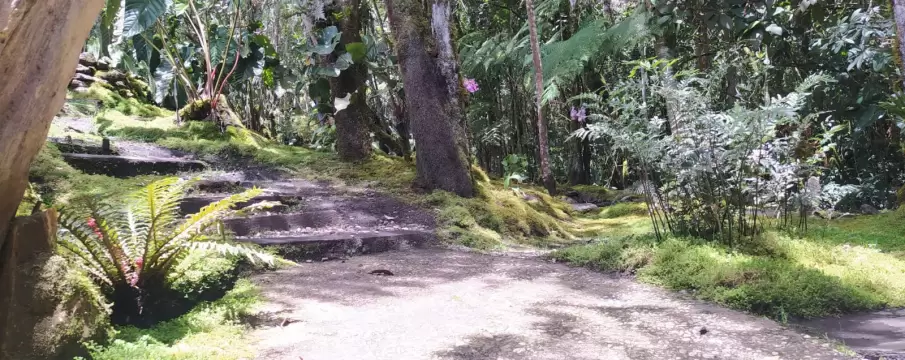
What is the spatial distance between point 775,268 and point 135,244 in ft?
10.9

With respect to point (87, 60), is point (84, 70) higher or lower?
lower

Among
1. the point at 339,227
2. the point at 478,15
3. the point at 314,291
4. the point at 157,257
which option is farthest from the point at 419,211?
the point at 478,15

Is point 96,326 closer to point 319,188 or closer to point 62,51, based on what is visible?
point 62,51

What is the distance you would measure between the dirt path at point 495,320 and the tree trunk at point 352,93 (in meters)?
4.17

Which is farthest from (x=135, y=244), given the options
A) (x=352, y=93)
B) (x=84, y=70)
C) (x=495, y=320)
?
(x=84, y=70)

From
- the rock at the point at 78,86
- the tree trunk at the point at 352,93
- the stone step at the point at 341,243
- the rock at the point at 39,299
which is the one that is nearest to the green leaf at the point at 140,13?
the tree trunk at the point at 352,93

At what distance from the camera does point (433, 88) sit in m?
6.32

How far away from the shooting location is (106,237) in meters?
2.72

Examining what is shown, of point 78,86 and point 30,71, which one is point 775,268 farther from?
point 78,86

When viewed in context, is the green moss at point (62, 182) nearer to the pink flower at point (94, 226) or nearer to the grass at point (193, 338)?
the pink flower at point (94, 226)

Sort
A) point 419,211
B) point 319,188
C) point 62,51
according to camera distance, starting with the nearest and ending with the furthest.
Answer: point 62,51, point 419,211, point 319,188

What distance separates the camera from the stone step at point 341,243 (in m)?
4.40

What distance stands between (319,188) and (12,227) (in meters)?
4.82

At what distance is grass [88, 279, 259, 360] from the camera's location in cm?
225
